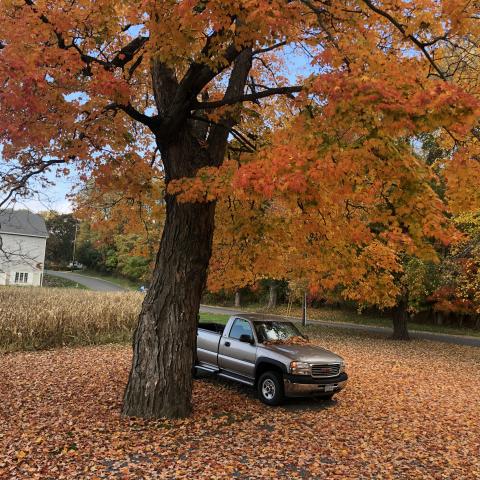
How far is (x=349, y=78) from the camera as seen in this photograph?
509 cm

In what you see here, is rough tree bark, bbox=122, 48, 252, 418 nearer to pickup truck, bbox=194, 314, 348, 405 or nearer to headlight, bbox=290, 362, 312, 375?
pickup truck, bbox=194, 314, 348, 405

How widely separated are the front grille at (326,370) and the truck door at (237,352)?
4.09ft

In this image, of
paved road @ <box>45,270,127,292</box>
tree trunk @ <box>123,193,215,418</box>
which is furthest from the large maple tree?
paved road @ <box>45,270,127,292</box>

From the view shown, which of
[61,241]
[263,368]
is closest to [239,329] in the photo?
[263,368]

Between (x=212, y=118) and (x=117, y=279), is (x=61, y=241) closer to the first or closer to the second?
(x=117, y=279)

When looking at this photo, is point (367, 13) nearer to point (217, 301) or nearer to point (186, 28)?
point (186, 28)

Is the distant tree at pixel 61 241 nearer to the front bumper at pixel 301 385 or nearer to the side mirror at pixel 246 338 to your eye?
the side mirror at pixel 246 338

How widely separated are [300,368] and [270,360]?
2.02ft

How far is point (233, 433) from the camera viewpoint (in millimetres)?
6711

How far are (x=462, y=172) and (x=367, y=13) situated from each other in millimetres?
3358

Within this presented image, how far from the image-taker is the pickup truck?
820 centimetres

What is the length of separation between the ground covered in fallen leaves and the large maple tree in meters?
0.90

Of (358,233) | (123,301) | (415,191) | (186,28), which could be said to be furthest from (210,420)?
(123,301)

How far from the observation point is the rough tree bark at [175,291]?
7129 millimetres
